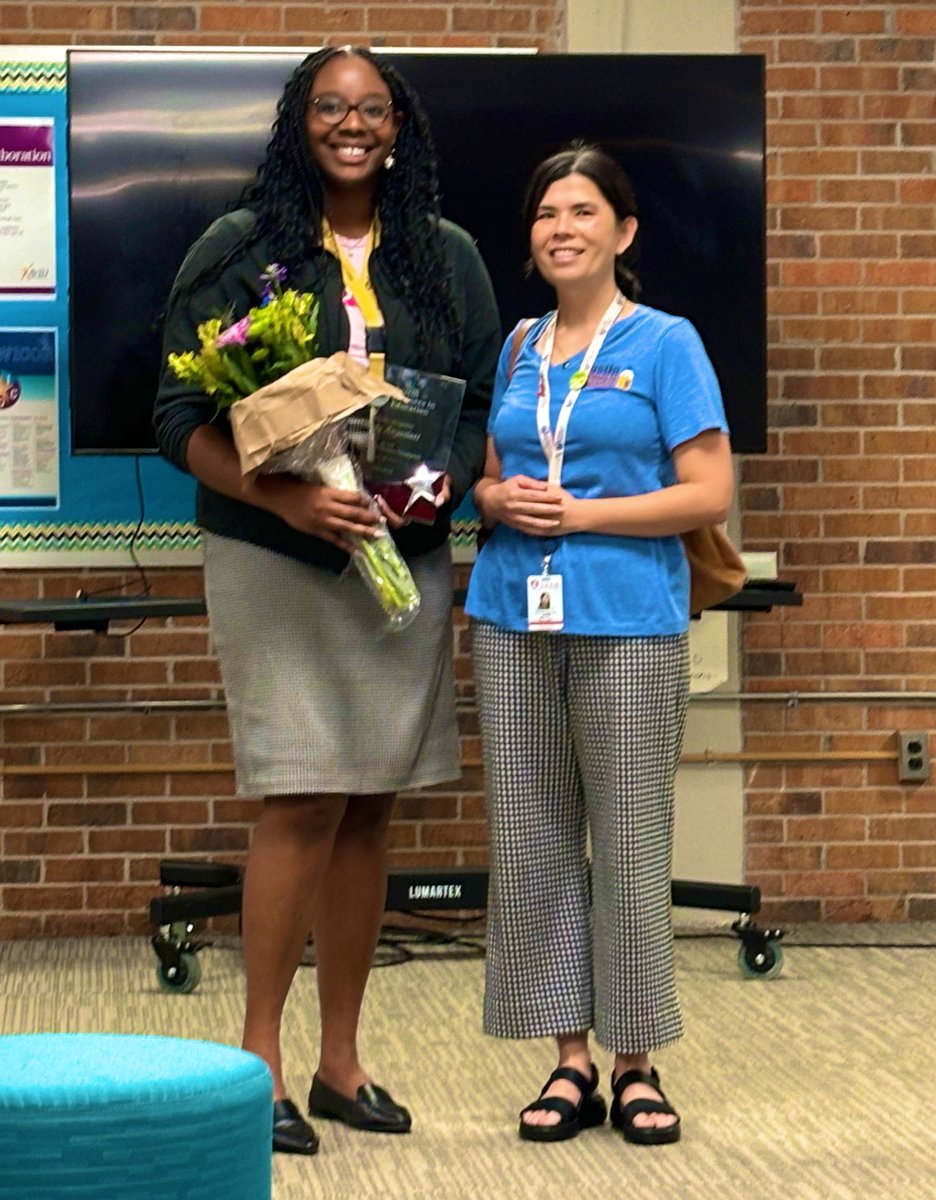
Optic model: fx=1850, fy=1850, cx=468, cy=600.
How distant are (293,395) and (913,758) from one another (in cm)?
283

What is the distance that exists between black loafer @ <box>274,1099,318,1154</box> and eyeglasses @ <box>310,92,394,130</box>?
1.54 meters

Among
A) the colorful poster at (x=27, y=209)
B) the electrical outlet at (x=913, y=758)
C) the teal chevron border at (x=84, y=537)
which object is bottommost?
the electrical outlet at (x=913, y=758)

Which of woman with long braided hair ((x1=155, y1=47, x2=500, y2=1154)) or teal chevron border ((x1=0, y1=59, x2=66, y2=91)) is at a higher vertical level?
teal chevron border ((x1=0, y1=59, x2=66, y2=91))

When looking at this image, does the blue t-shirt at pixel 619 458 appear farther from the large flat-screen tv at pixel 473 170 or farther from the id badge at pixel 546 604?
the large flat-screen tv at pixel 473 170

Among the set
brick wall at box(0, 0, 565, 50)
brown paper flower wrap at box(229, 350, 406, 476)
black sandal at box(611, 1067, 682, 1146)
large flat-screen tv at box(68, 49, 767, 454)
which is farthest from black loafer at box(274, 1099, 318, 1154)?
brick wall at box(0, 0, 565, 50)

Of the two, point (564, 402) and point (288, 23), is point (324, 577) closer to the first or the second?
point (564, 402)

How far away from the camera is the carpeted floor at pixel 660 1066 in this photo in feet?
9.03

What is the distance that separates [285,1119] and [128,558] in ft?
7.13

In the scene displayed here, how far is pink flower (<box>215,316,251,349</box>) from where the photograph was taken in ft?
Answer: 8.95

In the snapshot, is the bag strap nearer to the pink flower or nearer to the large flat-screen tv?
the pink flower

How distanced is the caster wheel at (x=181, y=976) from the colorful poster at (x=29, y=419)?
1.27 meters

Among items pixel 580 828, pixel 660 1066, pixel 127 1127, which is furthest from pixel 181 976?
pixel 127 1127

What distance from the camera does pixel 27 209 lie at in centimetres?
468

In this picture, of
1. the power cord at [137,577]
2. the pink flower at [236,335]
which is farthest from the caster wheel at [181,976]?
the pink flower at [236,335]
